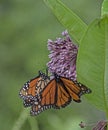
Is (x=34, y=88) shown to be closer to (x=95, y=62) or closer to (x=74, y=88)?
(x=74, y=88)

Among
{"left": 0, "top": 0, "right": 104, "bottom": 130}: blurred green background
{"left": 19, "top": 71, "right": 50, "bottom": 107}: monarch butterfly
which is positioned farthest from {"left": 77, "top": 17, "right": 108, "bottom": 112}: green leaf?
{"left": 0, "top": 0, "right": 104, "bottom": 130}: blurred green background

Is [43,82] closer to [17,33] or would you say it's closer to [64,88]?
[64,88]

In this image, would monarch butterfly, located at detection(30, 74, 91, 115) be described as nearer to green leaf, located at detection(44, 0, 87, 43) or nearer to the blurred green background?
green leaf, located at detection(44, 0, 87, 43)

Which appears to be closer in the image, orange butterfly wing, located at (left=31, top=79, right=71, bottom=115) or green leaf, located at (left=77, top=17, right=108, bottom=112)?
green leaf, located at (left=77, top=17, right=108, bottom=112)

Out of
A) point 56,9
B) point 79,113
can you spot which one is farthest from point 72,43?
point 79,113

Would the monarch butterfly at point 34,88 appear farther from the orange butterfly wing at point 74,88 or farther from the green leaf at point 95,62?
the green leaf at point 95,62

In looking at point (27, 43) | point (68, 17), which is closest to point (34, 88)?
point (68, 17)

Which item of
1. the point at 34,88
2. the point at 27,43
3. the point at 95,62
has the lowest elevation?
the point at 95,62
